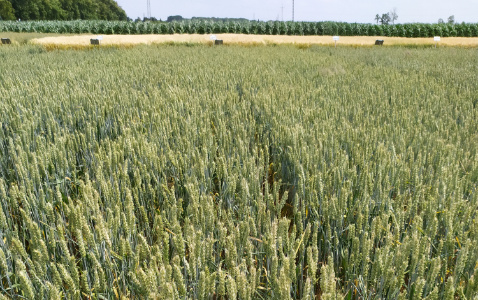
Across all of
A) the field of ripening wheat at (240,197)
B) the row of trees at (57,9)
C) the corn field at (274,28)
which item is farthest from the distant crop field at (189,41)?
the row of trees at (57,9)

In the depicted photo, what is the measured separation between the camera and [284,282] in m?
0.82

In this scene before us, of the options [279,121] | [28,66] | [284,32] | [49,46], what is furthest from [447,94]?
[284,32]

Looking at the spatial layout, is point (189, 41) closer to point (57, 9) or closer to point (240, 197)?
point (240, 197)

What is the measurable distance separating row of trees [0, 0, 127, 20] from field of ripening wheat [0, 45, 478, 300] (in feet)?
205

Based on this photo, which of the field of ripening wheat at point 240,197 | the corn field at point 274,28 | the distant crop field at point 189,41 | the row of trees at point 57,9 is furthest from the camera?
the row of trees at point 57,9

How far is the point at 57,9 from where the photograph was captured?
6362 centimetres

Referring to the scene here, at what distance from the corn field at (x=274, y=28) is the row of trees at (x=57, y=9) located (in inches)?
1084

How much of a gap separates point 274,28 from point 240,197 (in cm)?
3133

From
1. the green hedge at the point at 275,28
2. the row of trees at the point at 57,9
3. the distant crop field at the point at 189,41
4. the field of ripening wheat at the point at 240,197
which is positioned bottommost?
the field of ripening wheat at the point at 240,197

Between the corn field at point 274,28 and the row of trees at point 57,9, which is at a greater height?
the row of trees at point 57,9

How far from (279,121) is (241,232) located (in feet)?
5.66

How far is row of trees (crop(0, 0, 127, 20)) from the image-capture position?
5425 centimetres

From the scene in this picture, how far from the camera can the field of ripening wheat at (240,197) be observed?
1.02 meters

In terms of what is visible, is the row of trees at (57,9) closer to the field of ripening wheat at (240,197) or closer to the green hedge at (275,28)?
the green hedge at (275,28)
